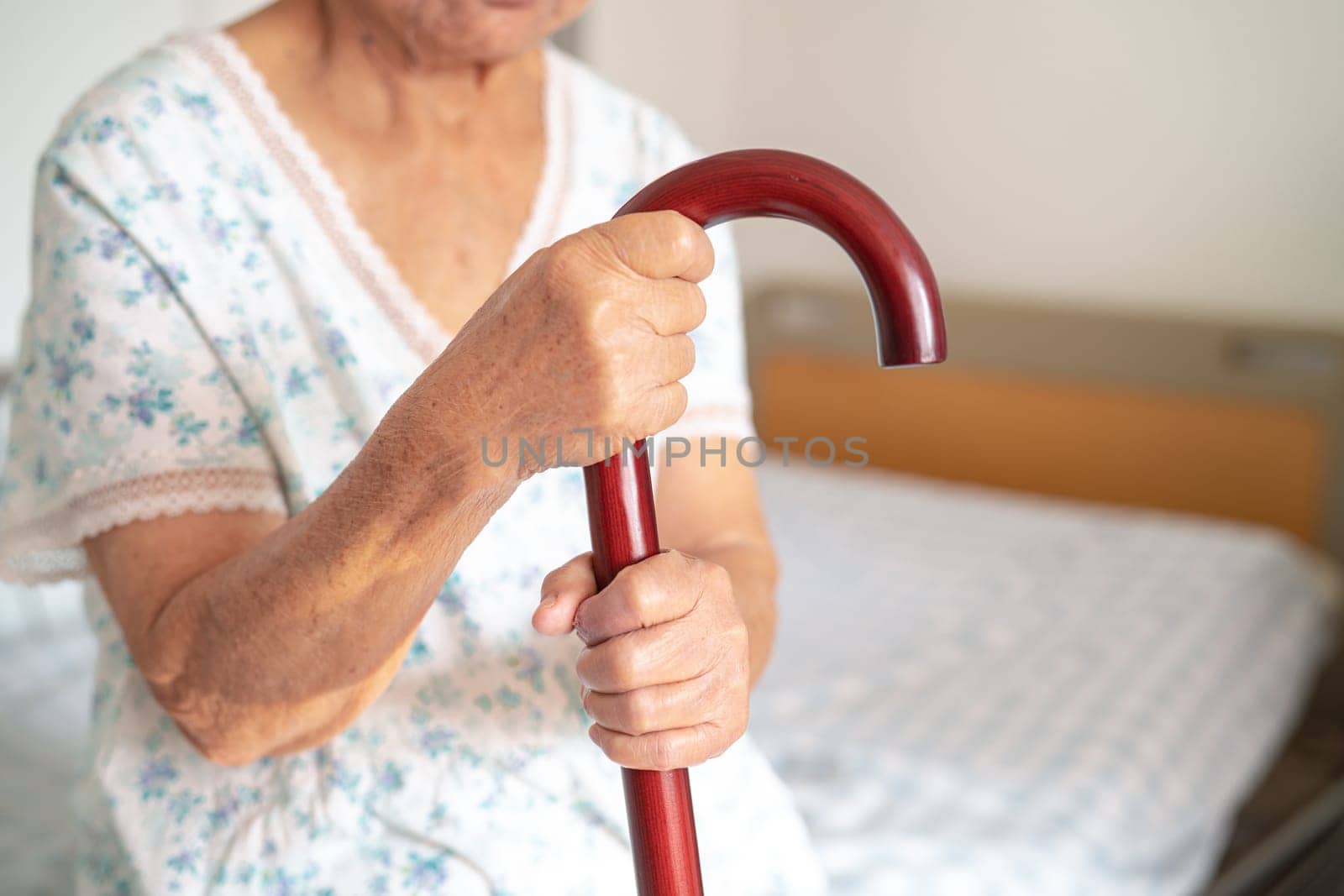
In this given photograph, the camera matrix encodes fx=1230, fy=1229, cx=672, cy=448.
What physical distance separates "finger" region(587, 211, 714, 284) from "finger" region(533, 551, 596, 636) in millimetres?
156

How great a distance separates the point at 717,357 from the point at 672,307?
0.37m

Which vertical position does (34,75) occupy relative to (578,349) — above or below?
above

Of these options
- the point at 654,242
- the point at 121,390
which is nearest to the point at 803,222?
the point at 654,242

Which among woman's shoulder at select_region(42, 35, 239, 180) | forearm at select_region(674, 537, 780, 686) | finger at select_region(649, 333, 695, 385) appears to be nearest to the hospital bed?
forearm at select_region(674, 537, 780, 686)

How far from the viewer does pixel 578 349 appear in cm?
53

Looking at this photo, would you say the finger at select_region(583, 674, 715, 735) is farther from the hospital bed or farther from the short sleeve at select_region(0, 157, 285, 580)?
the hospital bed

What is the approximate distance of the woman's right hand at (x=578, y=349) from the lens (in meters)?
0.52

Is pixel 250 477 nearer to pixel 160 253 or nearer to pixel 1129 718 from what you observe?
pixel 160 253

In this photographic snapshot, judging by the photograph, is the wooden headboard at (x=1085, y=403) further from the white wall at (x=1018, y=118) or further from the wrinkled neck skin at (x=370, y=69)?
the wrinkled neck skin at (x=370, y=69)

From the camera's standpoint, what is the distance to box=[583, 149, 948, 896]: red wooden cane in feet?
1.81

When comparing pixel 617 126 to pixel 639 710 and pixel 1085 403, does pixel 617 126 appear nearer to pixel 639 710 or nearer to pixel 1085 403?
pixel 639 710

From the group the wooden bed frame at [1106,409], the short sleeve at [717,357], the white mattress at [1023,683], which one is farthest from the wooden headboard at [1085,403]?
the short sleeve at [717,357]

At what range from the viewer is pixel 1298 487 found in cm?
232

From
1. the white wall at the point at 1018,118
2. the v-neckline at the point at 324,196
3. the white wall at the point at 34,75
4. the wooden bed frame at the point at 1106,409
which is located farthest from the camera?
the wooden bed frame at the point at 1106,409
